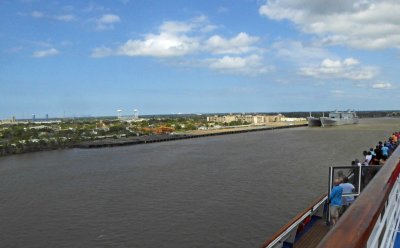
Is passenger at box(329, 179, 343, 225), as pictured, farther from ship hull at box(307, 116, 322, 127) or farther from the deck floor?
ship hull at box(307, 116, 322, 127)

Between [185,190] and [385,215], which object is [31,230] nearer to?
[185,190]

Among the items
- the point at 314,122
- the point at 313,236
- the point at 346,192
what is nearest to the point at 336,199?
the point at 346,192

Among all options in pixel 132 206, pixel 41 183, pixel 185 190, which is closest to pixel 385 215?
pixel 132 206

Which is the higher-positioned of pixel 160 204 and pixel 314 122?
pixel 314 122

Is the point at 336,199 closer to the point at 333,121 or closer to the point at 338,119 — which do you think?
the point at 333,121

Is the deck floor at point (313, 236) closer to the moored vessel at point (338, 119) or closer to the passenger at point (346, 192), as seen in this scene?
the passenger at point (346, 192)

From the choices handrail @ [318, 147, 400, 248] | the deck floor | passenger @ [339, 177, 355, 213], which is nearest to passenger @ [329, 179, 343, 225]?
passenger @ [339, 177, 355, 213]
